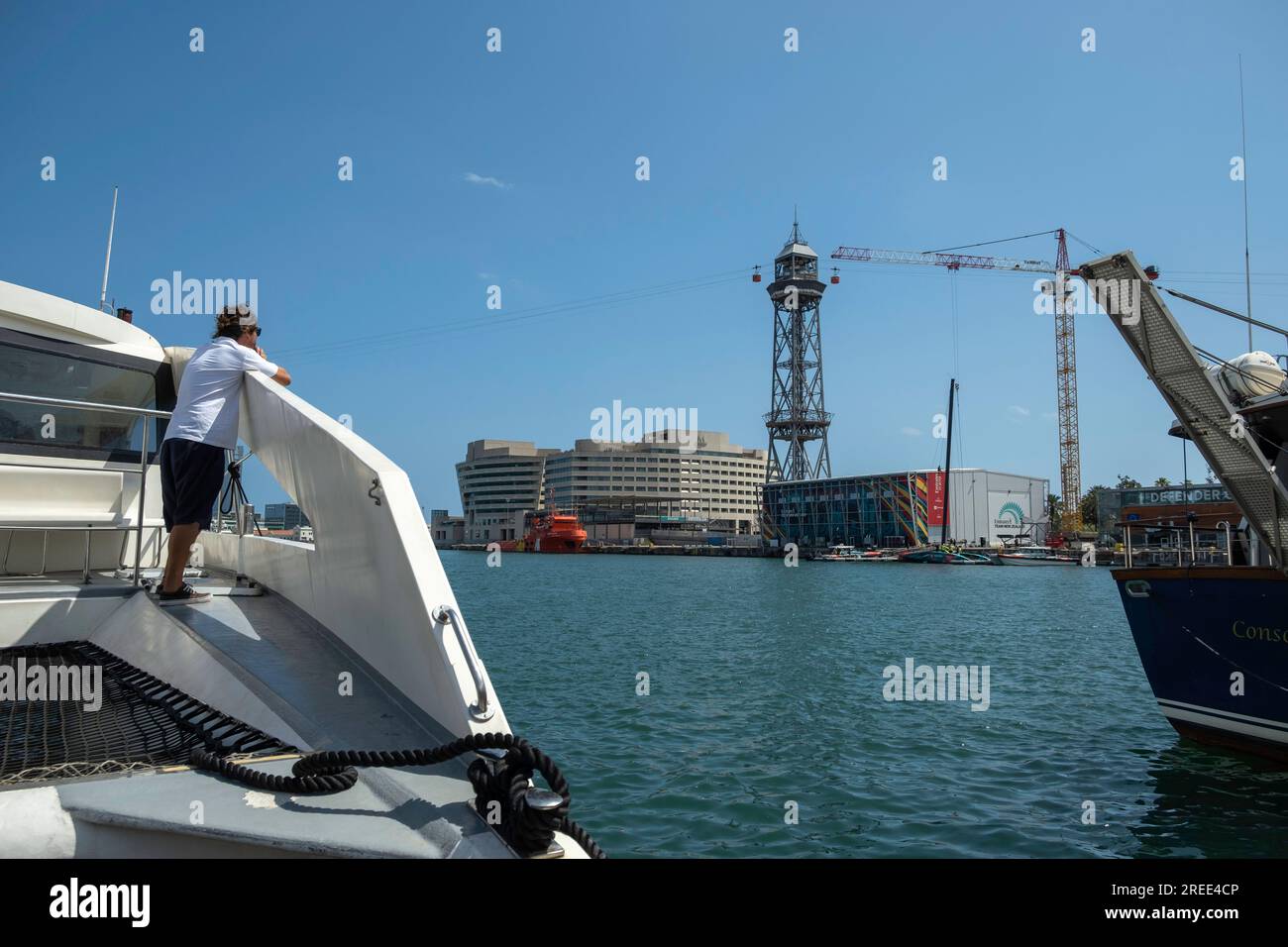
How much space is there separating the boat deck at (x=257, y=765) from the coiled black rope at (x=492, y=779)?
0.13ft

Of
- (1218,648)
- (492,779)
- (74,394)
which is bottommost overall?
(1218,648)

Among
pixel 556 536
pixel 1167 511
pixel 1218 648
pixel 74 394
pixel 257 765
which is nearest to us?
pixel 257 765

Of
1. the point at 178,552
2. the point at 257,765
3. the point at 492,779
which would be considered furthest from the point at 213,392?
the point at 492,779

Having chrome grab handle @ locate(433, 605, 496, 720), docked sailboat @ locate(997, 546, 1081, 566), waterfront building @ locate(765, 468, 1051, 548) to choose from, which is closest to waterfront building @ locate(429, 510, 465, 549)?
waterfront building @ locate(765, 468, 1051, 548)

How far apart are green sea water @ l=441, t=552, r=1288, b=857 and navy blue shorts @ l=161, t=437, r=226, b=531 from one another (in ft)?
13.3

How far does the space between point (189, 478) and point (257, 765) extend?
2207 mm

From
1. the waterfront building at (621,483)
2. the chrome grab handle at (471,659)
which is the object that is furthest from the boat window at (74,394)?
the waterfront building at (621,483)

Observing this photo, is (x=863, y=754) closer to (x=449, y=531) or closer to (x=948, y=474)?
(x=948, y=474)

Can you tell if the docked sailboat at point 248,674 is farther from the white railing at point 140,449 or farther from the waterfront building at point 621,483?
the waterfront building at point 621,483

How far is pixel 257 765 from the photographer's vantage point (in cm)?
277

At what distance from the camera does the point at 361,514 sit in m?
3.55

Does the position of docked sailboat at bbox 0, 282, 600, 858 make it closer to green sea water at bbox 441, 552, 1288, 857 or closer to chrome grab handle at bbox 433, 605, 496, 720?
chrome grab handle at bbox 433, 605, 496, 720
